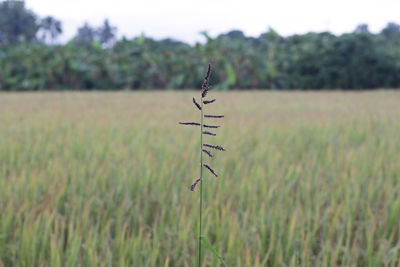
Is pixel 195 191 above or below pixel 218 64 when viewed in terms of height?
below

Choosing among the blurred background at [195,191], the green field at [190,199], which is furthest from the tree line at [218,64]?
the green field at [190,199]

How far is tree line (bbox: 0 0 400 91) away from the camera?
409 inches

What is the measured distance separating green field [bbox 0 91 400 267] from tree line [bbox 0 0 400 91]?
7.93 meters

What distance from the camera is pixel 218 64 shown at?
11.1m

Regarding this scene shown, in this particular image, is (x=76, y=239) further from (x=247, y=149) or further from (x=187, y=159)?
(x=247, y=149)

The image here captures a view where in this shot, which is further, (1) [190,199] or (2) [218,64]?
(2) [218,64]

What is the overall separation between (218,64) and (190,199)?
993cm

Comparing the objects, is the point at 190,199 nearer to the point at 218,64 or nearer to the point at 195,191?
the point at 195,191

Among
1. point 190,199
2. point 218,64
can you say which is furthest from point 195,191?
point 218,64

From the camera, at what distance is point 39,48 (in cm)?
1101

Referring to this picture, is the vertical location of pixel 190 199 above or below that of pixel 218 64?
below

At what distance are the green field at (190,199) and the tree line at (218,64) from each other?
26.0 feet

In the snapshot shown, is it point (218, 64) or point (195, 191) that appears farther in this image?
point (218, 64)

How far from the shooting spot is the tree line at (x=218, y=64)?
409 inches
